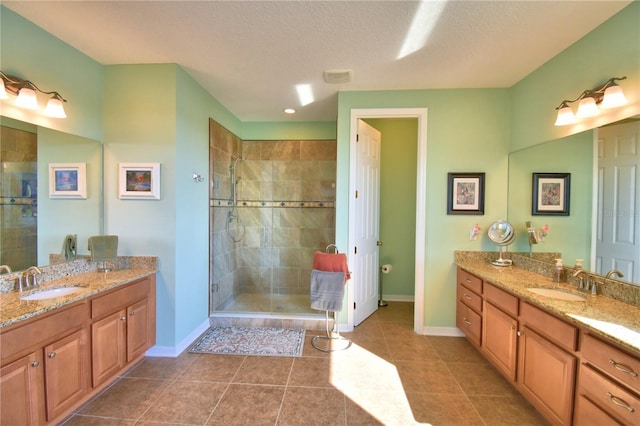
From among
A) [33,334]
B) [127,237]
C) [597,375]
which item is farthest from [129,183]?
[597,375]

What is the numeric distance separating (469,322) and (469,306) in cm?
16

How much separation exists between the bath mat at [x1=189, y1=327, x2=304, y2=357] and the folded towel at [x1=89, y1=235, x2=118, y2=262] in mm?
1179

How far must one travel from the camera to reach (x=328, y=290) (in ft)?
8.81

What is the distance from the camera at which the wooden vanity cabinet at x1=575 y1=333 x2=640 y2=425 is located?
3.83ft

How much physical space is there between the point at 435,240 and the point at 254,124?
3.09 metres

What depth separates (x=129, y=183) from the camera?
245cm

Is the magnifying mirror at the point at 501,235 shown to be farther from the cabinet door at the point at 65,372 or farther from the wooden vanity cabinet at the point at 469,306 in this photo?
the cabinet door at the point at 65,372

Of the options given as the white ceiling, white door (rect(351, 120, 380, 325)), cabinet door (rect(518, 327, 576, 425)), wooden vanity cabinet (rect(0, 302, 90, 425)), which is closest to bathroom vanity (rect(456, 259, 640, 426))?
cabinet door (rect(518, 327, 576, 425))

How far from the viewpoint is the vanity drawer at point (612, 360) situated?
116 cm

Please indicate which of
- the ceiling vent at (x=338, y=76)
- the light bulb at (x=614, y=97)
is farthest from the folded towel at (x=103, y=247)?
the light bulb at (x=614, y=97)

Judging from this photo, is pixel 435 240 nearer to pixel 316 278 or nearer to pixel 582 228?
pixel 582 228

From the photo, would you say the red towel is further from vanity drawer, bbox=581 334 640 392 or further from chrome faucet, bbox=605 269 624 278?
chrome faucet, bbox=605 269 624 278

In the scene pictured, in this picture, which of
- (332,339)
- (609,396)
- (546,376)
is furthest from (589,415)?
(332,339)

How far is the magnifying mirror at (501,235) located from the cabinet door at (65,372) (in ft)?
11.6
